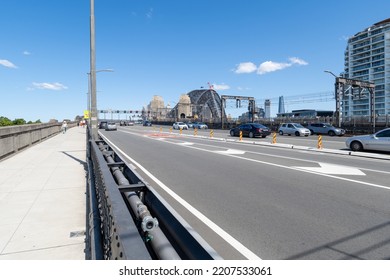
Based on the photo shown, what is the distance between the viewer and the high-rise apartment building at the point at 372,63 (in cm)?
11669

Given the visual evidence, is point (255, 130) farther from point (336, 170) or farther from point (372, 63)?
point (372, 63)

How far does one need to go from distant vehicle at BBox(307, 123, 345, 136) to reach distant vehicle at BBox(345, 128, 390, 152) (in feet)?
66.8

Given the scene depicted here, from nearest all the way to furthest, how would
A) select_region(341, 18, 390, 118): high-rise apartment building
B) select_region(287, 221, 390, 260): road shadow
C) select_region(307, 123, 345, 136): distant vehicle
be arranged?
select_region(287, 221, 390, 260): road shadow → select_region(307, 123, 345, 136): distant vehicle → select_region(341, 18, 390, 118): high-rise apartment building

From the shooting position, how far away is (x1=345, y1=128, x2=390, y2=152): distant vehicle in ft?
49.0

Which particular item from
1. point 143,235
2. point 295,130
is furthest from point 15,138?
point 295,130

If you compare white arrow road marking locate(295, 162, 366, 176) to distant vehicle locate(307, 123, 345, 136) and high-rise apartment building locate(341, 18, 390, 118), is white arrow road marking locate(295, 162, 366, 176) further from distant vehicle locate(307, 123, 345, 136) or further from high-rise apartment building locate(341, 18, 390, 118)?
high-rise apartment building locate(341, 18, 390, 118)

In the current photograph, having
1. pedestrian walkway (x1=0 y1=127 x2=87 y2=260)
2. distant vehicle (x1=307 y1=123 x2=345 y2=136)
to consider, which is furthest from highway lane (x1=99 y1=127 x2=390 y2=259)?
distant vehicle (x1=307 y1=123 x2=345 y2=136)

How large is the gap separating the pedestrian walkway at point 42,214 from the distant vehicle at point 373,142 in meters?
15.1

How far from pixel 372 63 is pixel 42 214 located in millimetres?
147321

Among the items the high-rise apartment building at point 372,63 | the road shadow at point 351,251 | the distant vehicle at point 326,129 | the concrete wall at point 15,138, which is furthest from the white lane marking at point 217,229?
the high-rise apartment building at point 372,63

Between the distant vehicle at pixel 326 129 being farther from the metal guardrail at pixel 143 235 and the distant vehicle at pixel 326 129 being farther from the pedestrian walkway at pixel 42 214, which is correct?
the metal guardrail at pixel 143 235

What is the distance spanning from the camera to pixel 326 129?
36625 mm
